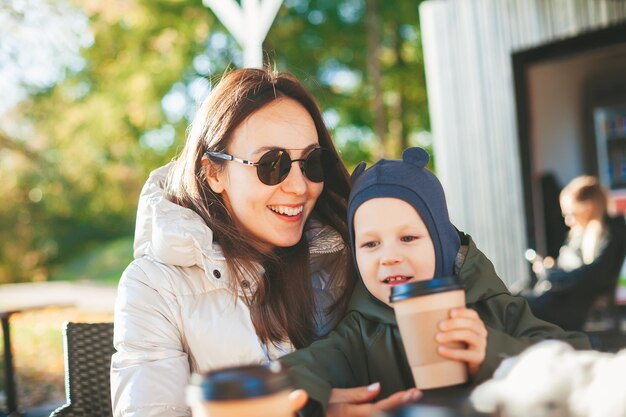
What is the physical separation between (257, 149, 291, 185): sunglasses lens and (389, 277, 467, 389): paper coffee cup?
0.88 metres

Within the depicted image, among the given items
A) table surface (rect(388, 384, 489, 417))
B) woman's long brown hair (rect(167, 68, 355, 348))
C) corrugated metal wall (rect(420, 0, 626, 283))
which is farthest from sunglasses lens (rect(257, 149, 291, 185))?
corrugated metal wall (rect(420, 0, 626, 283))

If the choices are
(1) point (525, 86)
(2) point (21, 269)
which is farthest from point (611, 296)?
(2) point (21, 269)

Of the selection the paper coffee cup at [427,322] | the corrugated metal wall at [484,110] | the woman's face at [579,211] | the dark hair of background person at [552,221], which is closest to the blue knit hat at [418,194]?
the paper coffee cup at [427,322]

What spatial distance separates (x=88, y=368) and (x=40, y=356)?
27.5 ft

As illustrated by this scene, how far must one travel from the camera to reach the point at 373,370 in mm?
1927

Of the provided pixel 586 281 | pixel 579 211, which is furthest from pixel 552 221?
pixel 586 281

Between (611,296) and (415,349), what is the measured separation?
5201 millimetres

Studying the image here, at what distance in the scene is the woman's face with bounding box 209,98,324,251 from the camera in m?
2.23

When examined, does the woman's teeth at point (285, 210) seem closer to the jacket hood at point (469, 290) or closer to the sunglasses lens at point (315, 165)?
the sunglasses lens at point (315, 165)

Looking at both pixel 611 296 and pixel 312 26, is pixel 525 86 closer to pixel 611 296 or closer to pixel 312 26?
pixel 611 296

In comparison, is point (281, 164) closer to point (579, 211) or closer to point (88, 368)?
point (88, 368)

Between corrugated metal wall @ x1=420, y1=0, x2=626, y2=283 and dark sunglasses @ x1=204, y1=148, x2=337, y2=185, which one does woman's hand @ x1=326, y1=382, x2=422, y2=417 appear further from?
corrugated metal wall @ x1=420, y1=0, x2=626, y2=283

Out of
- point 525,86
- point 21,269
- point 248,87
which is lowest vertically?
point 21,269

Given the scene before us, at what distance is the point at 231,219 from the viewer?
237 cm
